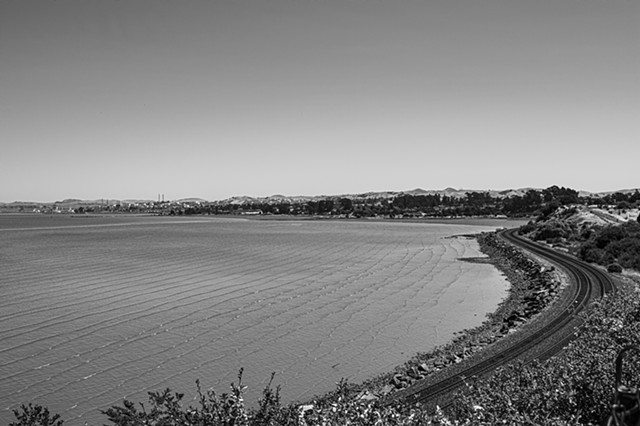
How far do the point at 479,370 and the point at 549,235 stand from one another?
221 feet

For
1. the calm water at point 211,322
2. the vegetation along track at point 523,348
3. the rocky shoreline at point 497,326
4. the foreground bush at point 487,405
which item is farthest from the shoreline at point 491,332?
the foreground bush at point 487,405

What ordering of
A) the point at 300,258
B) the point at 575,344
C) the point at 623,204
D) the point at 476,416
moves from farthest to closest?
the point at 623,204
the point at 300,258
the point at 575,344
the point at 476,416

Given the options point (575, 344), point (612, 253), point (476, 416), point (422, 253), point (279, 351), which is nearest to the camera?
point (476, 416)

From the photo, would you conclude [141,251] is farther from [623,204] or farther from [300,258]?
[623,204]

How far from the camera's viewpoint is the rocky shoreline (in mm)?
20031

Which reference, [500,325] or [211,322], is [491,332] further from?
[211,322]

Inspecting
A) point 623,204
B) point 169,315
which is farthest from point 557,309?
point 623,204

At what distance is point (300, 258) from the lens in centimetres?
6425

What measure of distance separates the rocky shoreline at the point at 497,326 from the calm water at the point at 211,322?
1.13m

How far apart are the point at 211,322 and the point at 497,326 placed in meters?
16.3

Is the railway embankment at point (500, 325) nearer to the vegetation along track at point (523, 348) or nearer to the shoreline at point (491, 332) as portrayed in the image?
the shoreline at point (491, 332)

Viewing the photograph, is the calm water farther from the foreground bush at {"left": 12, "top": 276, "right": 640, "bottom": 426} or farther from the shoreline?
the foreground bush at {"left": 12, "top": 276, "right": 640, "bottom": 426}

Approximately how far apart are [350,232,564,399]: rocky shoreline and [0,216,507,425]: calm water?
1.13m

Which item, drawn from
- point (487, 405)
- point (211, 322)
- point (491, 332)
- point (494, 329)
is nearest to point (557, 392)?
point (487, 405)
